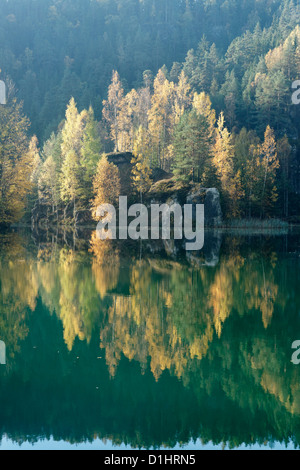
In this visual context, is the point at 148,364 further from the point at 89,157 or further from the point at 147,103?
the point at 147,103

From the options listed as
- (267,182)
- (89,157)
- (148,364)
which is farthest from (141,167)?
(148,364)

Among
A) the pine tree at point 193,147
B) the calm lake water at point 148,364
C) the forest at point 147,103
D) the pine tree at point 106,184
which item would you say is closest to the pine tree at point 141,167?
the forest at point 147,103

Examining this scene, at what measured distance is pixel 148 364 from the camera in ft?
23.1

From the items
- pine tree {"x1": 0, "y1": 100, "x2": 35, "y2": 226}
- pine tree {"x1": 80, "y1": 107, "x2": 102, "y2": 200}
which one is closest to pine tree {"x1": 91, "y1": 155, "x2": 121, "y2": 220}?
pine tree {"x1": 80, "y1": 107, "x2": 102, "y2": 200}

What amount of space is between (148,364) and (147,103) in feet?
221

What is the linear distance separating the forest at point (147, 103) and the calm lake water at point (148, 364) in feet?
83.8

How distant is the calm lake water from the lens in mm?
5320

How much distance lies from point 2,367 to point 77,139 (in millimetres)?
52533

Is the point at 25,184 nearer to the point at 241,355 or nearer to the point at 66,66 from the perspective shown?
the point at 241,355

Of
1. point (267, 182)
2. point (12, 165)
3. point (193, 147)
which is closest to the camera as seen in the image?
point (12, 165)

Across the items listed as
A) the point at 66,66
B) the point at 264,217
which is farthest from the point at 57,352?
the point at 66,66

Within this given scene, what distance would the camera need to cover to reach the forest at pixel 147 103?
50375 mm

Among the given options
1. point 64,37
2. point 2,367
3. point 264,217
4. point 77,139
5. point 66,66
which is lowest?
point 2,367

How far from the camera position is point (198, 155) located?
1953 inches
